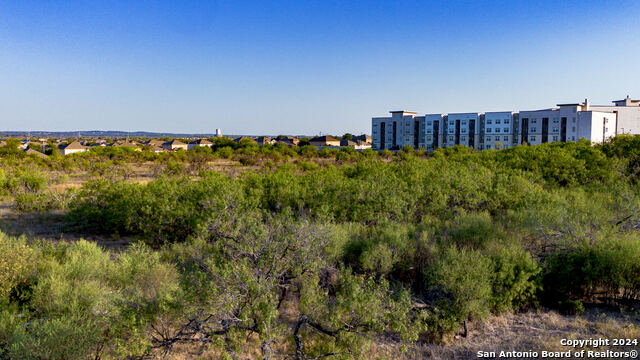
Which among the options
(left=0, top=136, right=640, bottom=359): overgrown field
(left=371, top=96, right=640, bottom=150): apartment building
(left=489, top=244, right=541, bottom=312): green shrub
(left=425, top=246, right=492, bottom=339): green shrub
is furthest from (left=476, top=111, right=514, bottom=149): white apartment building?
(left=425, top=246, right=492, bottom=339): green shrub

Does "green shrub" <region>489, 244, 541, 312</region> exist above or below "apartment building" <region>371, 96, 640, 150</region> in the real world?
below

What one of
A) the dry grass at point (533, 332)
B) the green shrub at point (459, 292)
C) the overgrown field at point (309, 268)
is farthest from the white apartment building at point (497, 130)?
the green shrub at point (459, 292)

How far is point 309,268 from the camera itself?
714 cm

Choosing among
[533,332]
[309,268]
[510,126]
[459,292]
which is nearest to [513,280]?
[533,332]

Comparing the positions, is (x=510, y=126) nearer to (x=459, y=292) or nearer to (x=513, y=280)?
(x=513, y=280)

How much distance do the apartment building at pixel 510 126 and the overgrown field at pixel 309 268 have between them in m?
49.2

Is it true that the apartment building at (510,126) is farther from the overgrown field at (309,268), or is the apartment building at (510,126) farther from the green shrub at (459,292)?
the green shrub at (459,292)

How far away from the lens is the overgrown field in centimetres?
594

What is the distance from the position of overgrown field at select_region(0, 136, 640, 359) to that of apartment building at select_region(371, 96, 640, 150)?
161 feet

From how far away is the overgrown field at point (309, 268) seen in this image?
5.94m

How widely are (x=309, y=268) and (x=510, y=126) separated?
66584mm

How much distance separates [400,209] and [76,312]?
9.26 metres

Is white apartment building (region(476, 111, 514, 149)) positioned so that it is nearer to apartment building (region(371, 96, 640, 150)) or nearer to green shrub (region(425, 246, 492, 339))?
apartment building (region(371, 96, 640, 150))

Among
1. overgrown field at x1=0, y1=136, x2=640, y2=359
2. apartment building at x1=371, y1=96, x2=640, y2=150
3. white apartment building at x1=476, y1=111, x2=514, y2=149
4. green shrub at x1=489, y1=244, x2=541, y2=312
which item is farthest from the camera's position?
white apartment building at x1=476, y1=111, x2=514, y2=149
